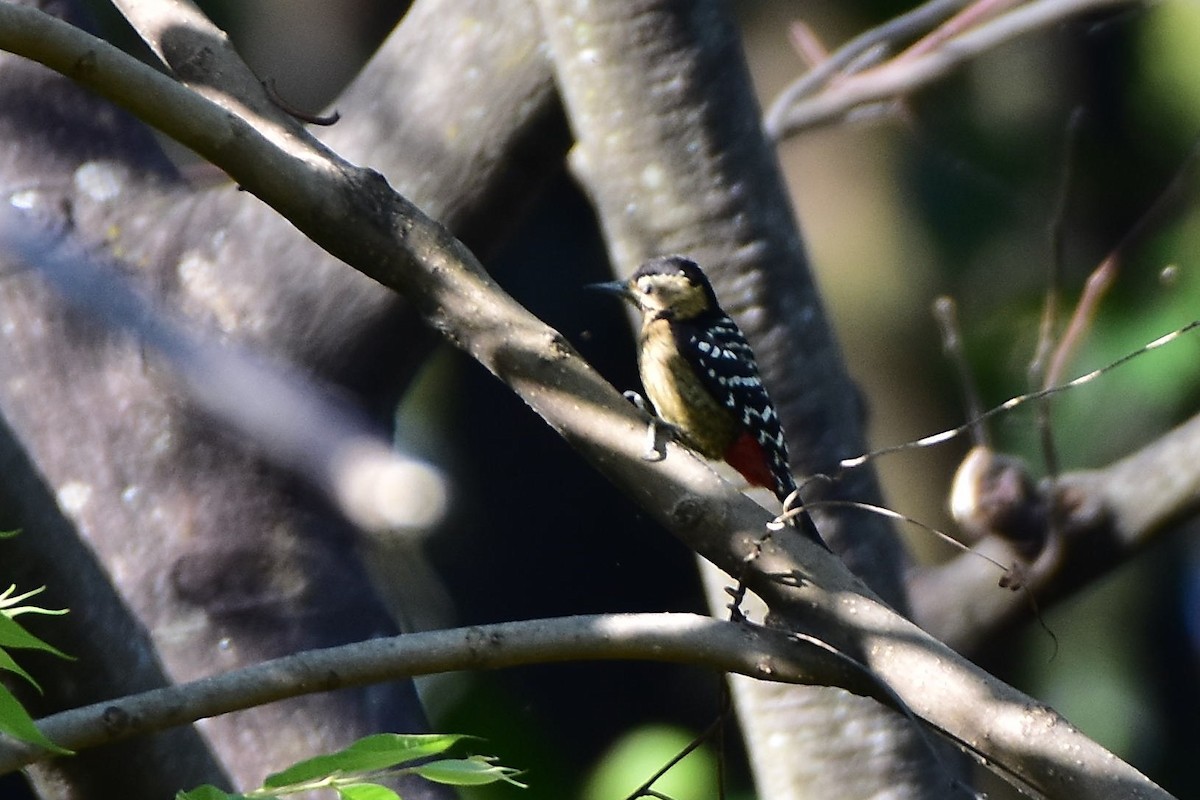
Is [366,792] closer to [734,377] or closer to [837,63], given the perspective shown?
[734,377]

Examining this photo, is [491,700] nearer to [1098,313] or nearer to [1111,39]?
[1098,313]

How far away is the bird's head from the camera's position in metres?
3.51

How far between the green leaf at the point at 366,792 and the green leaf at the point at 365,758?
4 cm

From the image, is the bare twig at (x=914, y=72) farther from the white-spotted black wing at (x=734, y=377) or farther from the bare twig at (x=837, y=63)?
the white-spotted black wing at (x=734, y=377)

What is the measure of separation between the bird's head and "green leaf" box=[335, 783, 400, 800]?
2.00 metres

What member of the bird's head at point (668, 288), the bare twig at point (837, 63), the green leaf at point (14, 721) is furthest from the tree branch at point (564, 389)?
the bare twig at point (837, 63)

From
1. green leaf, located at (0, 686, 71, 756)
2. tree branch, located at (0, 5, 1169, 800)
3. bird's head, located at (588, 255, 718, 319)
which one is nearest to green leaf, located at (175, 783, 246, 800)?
green leaf, located at (0, 686, 71, 756)

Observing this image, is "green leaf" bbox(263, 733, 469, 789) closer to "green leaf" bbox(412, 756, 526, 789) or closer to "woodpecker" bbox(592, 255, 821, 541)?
"green leaf" bbox(412, 756, 526, 789)

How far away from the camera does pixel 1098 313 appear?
6.71 m

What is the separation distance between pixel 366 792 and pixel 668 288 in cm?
236

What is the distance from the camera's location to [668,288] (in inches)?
148

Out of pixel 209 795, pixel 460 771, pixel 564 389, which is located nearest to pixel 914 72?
pixel 564 389

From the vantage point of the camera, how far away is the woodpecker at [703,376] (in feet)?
12.2

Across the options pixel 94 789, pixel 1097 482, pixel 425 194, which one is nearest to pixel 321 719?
pixel 94 789
